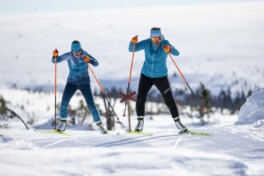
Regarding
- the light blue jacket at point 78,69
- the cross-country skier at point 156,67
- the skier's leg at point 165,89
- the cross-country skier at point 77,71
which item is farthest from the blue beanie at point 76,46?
the skier's leg at point 165,89

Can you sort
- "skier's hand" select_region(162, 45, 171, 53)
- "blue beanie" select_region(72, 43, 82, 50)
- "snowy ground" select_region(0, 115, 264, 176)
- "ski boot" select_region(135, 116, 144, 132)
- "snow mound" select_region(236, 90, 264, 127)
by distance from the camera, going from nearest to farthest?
"snowy ground" select_region(0, 115, 264, 176)
"skier's hand" select_region(162, 45, 171, 53)
"ski boot" select_region(135, 116, 144, 132)
"blue beanie" select_region(72, 43, 82, 50)
"snow mound" select_region(236, 90, 264, 127)

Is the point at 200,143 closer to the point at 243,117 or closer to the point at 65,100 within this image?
the point at 65,100

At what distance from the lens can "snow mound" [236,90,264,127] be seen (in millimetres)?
8102

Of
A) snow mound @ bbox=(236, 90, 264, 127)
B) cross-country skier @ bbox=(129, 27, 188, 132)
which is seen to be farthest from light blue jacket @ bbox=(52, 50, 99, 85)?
snow mound @ bbox=(236, 90, 264, 127)

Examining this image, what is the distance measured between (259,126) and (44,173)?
18.2ft

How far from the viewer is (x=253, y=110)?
29.0 feet

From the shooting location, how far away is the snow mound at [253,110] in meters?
8.10

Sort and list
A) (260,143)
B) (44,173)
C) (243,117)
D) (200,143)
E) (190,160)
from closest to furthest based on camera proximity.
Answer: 1. (44,173)
2. (190,160)
3. (200,143)
4. (260,143)
5. (243,117)

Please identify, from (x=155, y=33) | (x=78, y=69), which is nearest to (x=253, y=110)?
(x=155, y=33)

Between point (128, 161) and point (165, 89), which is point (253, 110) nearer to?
point (165, 89)

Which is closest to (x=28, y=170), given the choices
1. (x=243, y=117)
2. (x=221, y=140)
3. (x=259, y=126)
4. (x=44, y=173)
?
(x=44, y=173)

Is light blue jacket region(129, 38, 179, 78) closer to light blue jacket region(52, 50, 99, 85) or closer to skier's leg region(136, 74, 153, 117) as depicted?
skier's leg region(136, 74, 153, 117)

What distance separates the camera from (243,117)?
9.06 metres

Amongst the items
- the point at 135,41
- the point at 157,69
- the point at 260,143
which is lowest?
the point at 260,143
